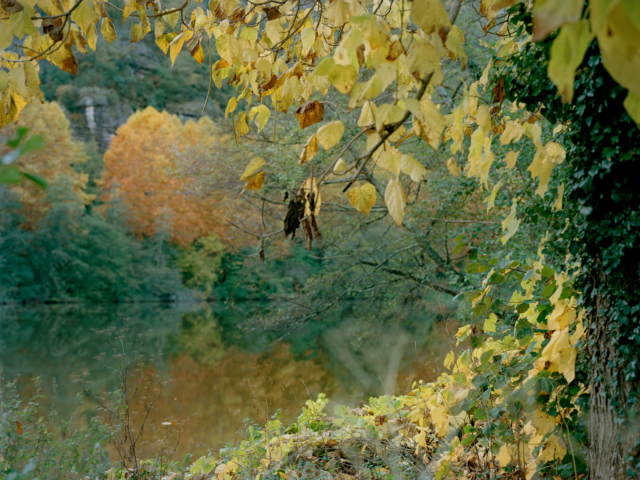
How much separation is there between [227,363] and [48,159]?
54.1 feet

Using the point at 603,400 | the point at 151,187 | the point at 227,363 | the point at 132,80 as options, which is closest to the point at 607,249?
the point at 603,400

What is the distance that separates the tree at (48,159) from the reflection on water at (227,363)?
224 inches

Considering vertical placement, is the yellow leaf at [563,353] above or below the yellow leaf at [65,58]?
below

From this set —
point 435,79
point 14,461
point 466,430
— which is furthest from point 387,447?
point 435,79

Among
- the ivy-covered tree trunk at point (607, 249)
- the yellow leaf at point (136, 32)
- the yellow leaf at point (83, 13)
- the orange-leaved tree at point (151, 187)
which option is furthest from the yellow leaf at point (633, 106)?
the orange-leaved tree at point (151, 187)

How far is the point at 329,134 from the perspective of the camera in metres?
1.25

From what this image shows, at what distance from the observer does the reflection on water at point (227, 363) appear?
6207mm

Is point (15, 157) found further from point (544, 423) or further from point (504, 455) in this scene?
point (504, 455)

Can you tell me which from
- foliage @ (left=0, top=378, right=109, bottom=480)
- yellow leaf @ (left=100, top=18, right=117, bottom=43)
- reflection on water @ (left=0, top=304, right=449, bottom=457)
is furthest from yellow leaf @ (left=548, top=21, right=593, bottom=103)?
foliage @ (left=0, top=378, right=109, bottom=480)

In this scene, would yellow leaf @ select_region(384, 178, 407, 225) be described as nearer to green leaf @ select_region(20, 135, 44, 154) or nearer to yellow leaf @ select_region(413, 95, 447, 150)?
yellow leaf @ select_region(413, 95, 447, 150)

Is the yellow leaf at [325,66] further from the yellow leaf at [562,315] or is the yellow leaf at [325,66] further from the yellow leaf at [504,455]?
the yellow leaf at [504,455]

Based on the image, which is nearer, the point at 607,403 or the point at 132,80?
the point at 607,403

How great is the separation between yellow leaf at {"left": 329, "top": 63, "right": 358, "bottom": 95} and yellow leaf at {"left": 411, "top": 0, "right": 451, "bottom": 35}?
7.5 inches

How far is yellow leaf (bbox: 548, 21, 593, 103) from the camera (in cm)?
59
